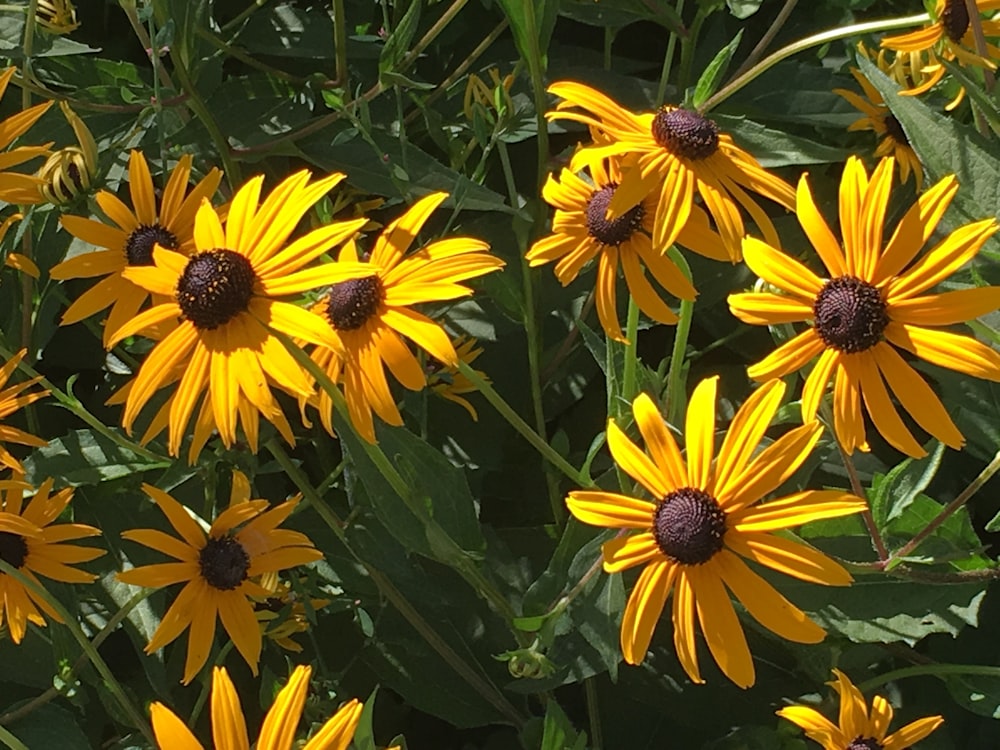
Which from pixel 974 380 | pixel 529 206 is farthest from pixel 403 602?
pixel 974 380

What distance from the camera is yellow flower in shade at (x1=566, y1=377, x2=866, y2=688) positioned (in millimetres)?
648

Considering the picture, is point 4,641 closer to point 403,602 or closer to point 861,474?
point 403,602

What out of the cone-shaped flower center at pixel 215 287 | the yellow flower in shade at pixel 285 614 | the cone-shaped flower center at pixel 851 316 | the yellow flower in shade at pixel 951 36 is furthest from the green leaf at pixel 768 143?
the yellow flower in shade at pixel 285 614

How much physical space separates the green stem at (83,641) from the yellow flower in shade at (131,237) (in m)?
0.20

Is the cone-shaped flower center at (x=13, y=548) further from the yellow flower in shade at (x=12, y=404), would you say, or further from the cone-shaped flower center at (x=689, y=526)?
the cone-shaped flower center at (x=689, y=526)

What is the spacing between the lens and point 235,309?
2.20 feet

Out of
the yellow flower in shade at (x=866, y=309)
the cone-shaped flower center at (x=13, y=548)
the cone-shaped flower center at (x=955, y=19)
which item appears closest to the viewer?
the yellow flower in shade at (x=866, y=309)

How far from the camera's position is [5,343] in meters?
0.91

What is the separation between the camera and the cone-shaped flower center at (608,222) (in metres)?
0.77

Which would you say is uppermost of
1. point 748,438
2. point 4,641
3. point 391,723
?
point 748,438

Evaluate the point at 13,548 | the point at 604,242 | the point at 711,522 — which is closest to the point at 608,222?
the point at 604,242

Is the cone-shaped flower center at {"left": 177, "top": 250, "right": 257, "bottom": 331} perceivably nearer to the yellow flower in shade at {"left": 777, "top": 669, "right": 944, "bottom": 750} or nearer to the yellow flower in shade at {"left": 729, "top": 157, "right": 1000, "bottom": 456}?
the yellow flower in shade at {"left": 729, "top": 157, "right": 1000, "bottom": 456}

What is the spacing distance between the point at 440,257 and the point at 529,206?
283 mm

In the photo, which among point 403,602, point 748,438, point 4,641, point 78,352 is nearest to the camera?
point 748,438
